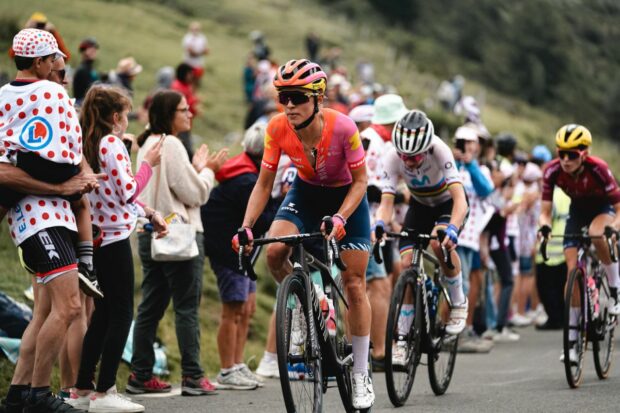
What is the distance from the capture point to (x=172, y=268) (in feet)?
32.2

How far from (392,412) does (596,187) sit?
3.90 m

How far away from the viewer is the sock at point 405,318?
31.0ft

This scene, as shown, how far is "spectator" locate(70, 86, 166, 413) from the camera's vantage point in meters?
8.42

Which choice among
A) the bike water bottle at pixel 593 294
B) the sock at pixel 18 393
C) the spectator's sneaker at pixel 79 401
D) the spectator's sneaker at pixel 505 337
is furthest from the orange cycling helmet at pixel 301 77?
the spectator's sneaker at pixel 505 337

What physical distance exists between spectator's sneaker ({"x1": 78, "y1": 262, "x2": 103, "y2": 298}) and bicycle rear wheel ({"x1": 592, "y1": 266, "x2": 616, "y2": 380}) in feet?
17.6

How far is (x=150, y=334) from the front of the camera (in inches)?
389

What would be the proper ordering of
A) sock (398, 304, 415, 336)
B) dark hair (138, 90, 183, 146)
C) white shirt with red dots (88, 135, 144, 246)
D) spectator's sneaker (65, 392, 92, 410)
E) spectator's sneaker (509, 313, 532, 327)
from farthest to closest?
spectator's sneaker (509, 313, 532, 327)
dark hair (138, 90, 183, 146)
sock (398, 304, 415, 336)
spectator's sneaker (65, 392, 92, 410)
white shirt with red dots (88, 135, 144, 246)

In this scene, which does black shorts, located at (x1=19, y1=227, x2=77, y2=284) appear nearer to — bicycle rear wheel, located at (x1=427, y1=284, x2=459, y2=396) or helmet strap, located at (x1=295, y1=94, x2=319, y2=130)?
helmet strap, located at (x1=295, y1=94, x2=319, y2=130)

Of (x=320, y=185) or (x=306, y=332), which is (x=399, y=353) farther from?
(x=306, y=332)

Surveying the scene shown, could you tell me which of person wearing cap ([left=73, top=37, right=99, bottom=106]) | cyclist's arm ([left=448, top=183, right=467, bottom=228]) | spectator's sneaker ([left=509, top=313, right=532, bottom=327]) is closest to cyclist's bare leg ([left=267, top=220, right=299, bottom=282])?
cyclist's arm ([left=448, top=183, right=467, bottom=228])

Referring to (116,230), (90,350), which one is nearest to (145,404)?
(90,350)

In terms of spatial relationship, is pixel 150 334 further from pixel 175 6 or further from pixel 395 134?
pixel 175 6

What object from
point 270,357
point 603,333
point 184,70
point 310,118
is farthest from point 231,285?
point 184,70

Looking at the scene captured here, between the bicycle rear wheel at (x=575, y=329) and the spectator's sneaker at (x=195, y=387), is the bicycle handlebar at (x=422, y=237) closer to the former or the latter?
the bicycle rear wheel at (x=575, y=329)
